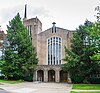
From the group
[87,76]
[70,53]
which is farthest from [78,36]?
[87,76]

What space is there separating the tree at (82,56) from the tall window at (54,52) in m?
10.2

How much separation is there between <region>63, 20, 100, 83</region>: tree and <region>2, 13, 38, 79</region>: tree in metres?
7.58

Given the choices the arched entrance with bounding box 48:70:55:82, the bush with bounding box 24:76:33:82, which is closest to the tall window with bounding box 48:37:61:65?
the arched entrance with bounding box 48:70:55:82

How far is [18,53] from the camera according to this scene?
1801 inches

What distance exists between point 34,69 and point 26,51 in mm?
4085

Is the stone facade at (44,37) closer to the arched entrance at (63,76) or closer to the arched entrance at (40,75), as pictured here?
the arched entrance at (40,75)

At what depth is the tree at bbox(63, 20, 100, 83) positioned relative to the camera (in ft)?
131

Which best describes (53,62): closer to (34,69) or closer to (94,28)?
(34,69)

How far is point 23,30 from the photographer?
155ft

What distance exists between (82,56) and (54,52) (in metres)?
13.3

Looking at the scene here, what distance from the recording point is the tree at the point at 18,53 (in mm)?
43938

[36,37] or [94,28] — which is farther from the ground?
[36,37]

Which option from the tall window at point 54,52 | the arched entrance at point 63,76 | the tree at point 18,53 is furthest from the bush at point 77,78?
the tall window at point 54,52

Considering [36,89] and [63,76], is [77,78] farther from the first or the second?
[36,89]
